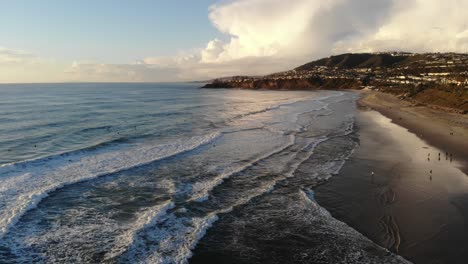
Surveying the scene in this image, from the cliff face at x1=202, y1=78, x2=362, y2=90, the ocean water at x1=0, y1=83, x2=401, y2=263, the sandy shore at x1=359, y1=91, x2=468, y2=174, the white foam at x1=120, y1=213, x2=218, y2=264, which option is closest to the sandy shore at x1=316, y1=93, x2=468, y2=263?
the sandy shore at x1=359, y1=91, x2=468, y2=174

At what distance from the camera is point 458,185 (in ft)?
62.6

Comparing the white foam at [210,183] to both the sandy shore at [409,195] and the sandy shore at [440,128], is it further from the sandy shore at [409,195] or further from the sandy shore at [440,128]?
the sandy shore at [440,128]

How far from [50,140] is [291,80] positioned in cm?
15788

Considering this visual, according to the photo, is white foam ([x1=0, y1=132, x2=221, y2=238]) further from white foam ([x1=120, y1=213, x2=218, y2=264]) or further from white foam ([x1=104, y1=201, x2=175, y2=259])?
white foam ([x1=120, y1=213, x2=218, y2=264])

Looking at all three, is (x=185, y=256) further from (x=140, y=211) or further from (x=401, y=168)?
(x=401, y=168)

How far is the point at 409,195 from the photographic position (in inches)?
691

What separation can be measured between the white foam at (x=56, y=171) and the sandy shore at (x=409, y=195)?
1222 cm

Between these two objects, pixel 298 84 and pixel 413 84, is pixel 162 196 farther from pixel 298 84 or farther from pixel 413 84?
pixel 298 84

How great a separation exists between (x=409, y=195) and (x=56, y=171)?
1877cm

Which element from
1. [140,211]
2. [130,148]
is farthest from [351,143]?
[140,211]

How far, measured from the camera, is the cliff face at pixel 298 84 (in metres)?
157

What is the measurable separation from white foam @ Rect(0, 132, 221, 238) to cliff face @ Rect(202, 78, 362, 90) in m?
131

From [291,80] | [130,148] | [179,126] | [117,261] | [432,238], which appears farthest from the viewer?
[291,80]

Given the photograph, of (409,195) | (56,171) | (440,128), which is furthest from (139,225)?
(440,128)
